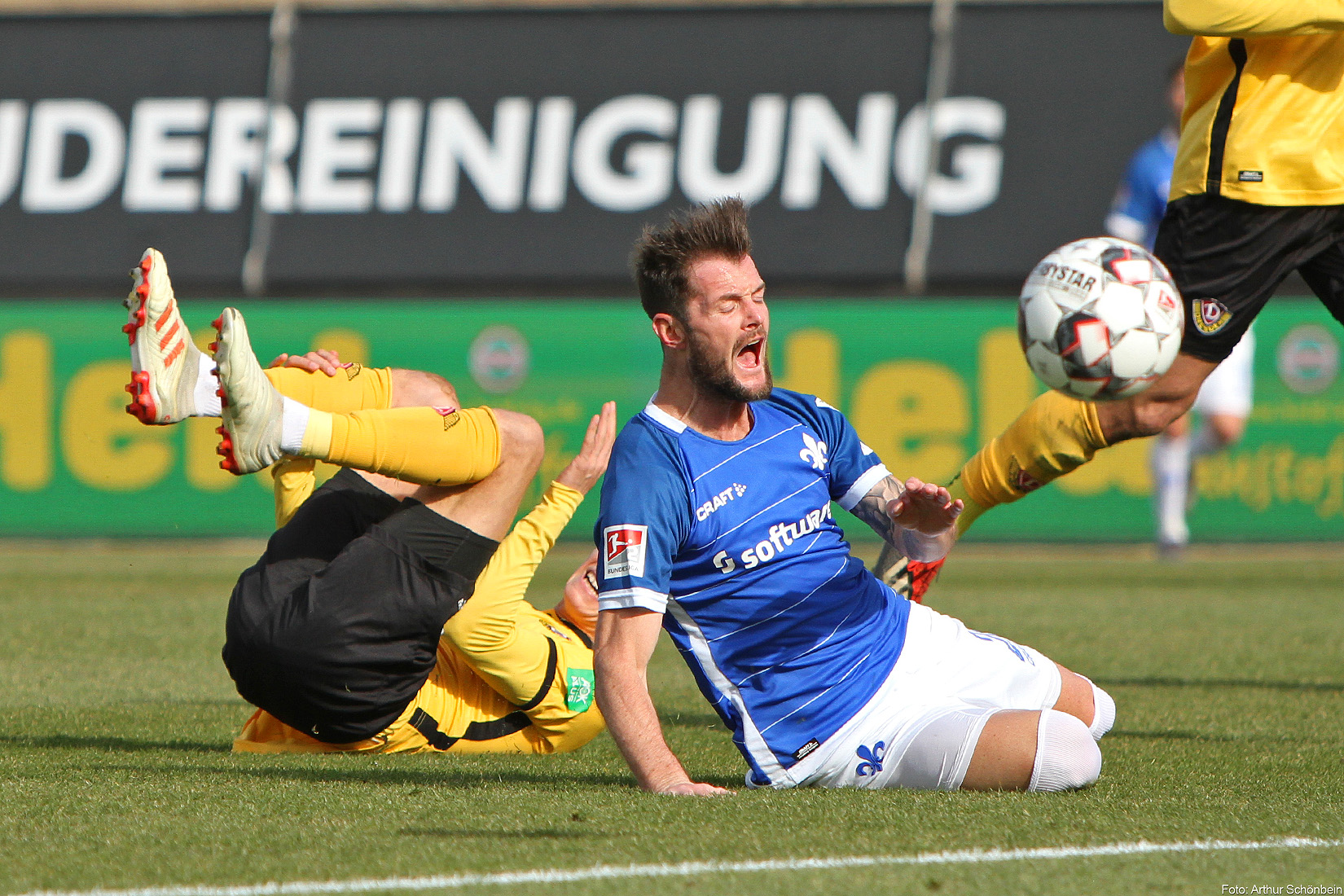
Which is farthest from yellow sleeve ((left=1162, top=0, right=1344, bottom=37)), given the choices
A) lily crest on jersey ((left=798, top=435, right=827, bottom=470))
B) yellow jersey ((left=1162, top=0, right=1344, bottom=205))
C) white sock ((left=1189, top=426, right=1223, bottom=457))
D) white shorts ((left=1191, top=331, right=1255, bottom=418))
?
white sock ((left=1189, top=426, right=1223, bottom=457))

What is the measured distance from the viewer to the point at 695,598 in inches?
152

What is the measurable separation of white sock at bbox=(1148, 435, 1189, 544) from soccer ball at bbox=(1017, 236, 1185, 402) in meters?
6.94

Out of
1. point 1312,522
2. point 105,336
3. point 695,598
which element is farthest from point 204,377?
point 1312,522

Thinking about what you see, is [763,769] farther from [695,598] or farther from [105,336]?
[105,336]

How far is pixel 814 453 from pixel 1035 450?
85cm

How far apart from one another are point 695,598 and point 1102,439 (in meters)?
1.39

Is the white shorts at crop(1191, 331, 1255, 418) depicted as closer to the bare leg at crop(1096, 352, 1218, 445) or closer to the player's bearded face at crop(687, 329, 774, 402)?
the bare leg at crop(1096, 352, 1218, 445)

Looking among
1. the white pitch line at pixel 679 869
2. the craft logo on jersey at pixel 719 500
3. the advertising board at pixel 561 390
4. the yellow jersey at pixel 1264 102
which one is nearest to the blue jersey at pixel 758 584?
the craft logo on jersey at pixel 719 500

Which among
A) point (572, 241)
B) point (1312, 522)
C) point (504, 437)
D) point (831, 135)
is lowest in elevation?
point (1312, 522)

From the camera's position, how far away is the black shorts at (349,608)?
4344 millimetres

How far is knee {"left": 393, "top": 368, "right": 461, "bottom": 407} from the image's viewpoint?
4.87m

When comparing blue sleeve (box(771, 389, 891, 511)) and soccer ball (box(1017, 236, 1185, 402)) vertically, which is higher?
soccer ball (box(1017, 236, 1185, 402))

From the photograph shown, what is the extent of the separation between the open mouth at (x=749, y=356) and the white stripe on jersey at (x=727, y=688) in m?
0.57

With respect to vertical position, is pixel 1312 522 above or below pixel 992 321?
below
